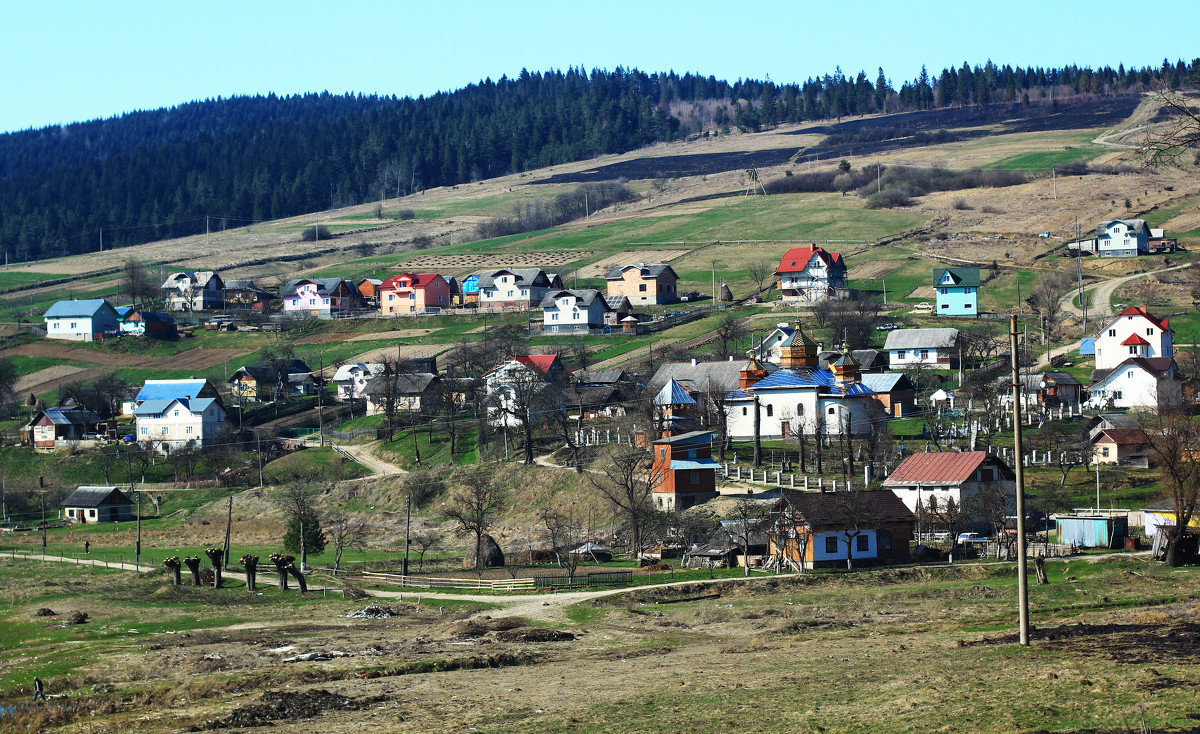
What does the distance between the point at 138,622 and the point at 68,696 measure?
48.6ft

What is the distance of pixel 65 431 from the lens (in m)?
102

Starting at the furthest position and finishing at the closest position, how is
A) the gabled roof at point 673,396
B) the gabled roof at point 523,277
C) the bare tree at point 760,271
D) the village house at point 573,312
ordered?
1. the gabled roof at point 523,277
2. the bare tree at point 760,271
3. the village house at point 573,312
4. the gabled roof at point 673,396

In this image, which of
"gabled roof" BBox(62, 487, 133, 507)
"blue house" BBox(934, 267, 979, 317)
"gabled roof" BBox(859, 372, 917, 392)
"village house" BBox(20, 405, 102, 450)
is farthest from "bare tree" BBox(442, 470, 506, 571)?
"blue house" BBox(934, 267, 979, 317)

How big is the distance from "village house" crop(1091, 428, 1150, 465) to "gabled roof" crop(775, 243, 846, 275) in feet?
189

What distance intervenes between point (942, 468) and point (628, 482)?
16.1 metres

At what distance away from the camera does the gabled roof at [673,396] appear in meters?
83.3

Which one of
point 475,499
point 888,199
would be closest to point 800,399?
point 475,499

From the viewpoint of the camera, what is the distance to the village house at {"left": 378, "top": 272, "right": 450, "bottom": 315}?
14438 centimetres

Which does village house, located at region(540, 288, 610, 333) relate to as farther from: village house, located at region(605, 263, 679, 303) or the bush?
the bush

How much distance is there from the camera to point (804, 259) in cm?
12838

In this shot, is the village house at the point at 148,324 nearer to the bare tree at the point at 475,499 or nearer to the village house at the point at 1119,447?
the bare tree at the point at 475,499

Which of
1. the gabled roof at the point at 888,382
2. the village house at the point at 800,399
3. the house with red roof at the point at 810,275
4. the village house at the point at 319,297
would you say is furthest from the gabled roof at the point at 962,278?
the village house at the point at 319,297

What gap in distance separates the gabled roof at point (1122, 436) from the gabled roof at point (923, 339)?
28022 mm

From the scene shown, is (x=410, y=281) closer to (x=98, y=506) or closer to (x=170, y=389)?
(x=170, y=389)
